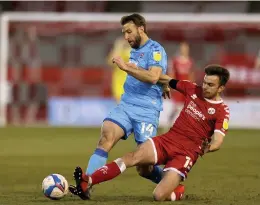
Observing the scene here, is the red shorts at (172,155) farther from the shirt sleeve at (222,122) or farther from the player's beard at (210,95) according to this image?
the player's beard at (210,95)

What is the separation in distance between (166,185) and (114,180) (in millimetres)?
2656

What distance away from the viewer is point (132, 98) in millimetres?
10445

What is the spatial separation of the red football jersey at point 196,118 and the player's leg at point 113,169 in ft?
1.22

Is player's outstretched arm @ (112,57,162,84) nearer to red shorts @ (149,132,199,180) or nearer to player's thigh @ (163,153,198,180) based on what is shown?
red shorts @ (149,132,199,180)

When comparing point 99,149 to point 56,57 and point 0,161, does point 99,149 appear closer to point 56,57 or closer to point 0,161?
point 0,161

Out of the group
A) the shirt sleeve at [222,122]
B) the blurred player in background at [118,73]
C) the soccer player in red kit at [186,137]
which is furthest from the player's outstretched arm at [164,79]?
the blurred player in background at [118,73]

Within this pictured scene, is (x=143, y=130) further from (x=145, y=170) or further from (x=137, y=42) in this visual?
(x=137, y=42)

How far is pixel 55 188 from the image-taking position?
9.42 metres

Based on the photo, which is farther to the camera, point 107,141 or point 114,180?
point 114,180

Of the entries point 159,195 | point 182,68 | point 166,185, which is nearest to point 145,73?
point 166,185

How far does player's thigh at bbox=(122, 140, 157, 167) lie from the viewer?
9.64m

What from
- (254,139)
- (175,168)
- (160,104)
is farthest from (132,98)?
(254,139)

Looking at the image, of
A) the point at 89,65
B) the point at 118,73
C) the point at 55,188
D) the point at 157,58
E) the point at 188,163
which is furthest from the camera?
the point at 89,65

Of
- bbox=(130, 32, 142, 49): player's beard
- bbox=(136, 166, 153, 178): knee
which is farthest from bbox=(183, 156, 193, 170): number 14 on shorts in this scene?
bbox=(130, 32, 142, 49): player's beard
